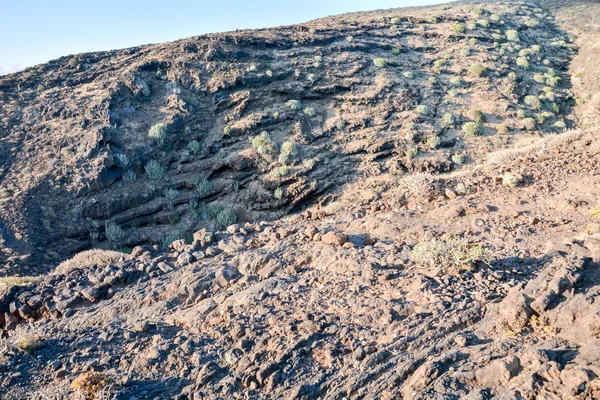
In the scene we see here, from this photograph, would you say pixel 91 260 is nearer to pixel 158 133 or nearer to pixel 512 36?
pixel 158 133

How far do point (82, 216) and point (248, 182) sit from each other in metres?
5.27

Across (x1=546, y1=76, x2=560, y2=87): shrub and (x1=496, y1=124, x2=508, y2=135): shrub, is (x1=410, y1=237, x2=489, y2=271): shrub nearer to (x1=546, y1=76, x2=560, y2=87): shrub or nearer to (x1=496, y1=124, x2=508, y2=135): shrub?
(x1=496, y1=124, x2=508, y2=135): shrub

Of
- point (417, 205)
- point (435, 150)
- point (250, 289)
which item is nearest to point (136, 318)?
point (250, 289)

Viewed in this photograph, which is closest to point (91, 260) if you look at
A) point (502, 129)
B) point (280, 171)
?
point (280, 171)

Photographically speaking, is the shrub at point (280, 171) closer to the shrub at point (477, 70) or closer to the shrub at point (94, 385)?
the shrub at point (94, 385)

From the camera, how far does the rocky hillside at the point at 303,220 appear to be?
15.3 feet

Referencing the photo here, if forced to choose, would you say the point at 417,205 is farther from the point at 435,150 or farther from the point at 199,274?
the point at 435,150

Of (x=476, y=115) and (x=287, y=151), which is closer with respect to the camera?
(x=287, y=151)

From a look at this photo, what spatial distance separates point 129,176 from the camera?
14.4 metres

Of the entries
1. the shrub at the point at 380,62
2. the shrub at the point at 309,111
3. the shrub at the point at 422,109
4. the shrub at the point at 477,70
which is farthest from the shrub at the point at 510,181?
the shrub at the point at 477,70

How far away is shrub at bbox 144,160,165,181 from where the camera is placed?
14.6 meters

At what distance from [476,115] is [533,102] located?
126 inches

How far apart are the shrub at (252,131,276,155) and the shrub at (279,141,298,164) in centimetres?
36

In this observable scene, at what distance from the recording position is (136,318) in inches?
246
